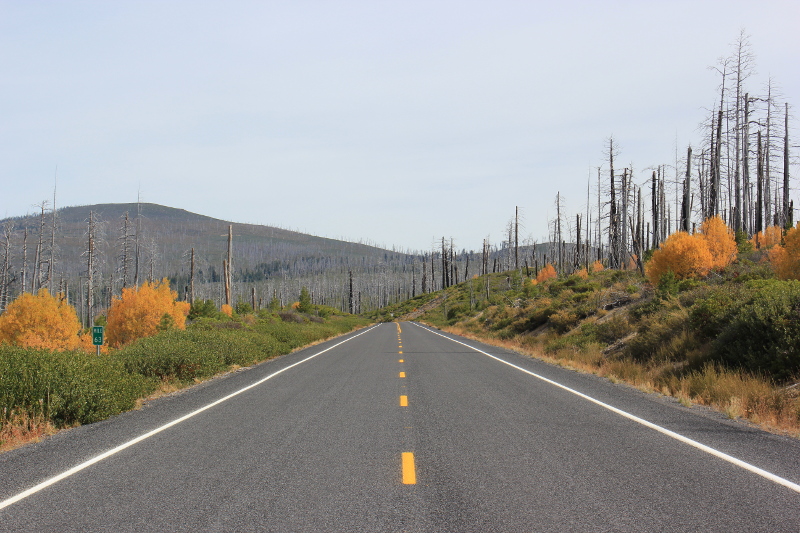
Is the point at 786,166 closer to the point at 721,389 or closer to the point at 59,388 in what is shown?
the point at 721,389

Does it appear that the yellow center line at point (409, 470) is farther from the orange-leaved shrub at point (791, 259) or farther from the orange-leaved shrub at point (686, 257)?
the orange-leaved shrub at point (686, 257)

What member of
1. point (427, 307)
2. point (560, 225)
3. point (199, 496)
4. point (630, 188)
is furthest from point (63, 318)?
point (427, 307)

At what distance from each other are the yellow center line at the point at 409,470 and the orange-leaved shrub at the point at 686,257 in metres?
24.4

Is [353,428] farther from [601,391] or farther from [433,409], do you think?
[601,391]

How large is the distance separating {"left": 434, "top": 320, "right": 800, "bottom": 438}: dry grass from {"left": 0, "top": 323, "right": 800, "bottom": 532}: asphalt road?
0.59 m

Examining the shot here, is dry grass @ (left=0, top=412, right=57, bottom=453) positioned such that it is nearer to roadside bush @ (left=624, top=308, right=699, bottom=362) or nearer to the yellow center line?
the yellow center line

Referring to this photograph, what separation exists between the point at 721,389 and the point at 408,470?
26.9ft

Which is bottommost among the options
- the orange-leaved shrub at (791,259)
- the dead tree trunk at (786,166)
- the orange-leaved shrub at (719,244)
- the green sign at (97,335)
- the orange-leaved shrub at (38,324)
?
the orange-leaved shrub at (38,324)

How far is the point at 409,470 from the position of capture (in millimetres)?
6039

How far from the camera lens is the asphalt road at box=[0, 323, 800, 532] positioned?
459 cm

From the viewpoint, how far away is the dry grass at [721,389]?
913cm

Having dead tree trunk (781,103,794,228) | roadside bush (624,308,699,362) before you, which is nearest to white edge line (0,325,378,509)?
roadside bush (624,308,699,362)

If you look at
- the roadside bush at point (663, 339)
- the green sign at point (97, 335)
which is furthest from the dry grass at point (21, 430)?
the roadside bush at point (663, 339)

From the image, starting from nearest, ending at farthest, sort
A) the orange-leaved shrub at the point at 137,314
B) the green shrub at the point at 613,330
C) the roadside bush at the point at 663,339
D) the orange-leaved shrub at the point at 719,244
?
the roadside bush at the point at 663,339, the green shrub at the point at 613,330, the orange-leaved shrub at the point at 719,244, the orange-leaved shrub at the point at 137,314
